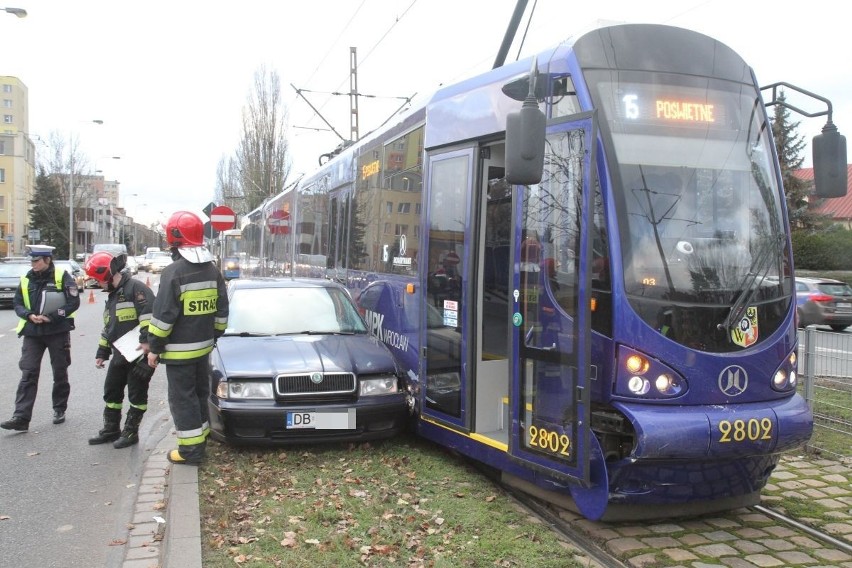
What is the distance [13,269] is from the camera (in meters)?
24.5

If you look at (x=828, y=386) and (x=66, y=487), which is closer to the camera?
(x=66, y=487)

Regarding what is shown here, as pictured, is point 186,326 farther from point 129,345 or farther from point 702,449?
point 702,449

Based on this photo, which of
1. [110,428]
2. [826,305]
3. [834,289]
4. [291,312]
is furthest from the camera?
[834,289]

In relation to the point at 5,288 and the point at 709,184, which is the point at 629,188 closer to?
the point at 709,184

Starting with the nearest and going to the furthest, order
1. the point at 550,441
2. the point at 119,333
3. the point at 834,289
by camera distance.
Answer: the point at 550,441 < the point at 119,333 < the point at 834,289

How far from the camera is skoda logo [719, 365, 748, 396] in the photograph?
14.5 feet

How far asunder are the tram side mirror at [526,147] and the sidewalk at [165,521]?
2858 mm

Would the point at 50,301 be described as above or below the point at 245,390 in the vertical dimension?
above

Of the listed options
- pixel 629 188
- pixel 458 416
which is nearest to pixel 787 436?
pixel 629 188

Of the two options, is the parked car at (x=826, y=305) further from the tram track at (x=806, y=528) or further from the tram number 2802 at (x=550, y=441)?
the tram number 2802 at (x=550, y=441)

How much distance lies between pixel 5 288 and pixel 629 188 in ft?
78.6

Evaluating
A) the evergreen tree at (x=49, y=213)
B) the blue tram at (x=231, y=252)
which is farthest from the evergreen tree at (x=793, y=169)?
the evergreen tree at (x=49, y=213)

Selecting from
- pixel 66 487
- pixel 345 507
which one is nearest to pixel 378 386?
pixel 345 507

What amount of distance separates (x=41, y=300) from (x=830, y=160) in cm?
736
